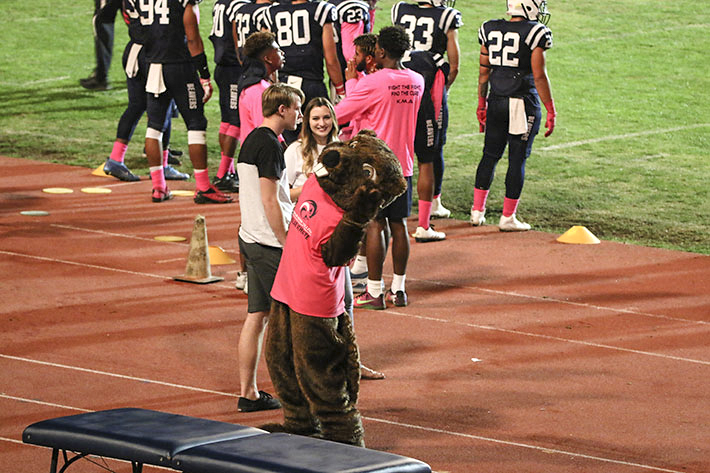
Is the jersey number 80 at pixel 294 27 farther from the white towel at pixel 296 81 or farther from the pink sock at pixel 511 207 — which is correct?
the pink sock at pixel 511 207

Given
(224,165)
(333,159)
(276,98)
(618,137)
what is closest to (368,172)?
(333,159)

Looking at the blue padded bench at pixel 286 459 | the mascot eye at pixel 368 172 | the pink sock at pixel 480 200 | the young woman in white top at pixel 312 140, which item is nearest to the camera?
the blue padded bench at pixel 286 459

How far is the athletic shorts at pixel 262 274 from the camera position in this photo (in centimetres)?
684

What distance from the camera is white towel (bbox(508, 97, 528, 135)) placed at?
37.1 feet

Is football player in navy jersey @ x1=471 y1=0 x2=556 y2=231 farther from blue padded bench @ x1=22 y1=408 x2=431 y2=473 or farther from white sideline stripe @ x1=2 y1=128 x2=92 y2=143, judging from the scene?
blue padded bench @ x1=22 y1=408 x2=431 y2=473

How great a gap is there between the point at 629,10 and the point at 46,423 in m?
22.4

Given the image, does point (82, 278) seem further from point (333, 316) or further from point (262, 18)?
point (333, 316)

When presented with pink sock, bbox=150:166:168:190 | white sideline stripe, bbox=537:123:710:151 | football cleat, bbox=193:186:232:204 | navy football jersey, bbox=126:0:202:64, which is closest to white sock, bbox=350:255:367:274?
football cleat, bbox=193:186:232:204

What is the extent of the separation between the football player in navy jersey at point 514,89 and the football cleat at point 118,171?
4250 millimetres

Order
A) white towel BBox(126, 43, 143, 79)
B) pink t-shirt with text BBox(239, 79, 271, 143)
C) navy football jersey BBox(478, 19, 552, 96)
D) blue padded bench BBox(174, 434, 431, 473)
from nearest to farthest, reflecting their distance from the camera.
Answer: blue padded bench BBox(174, 434, 431, 473), pink t-shirt with text BBox(239, 79, 271, 143), navy football jersey BBox(478, 19, 552, 96), white towel BBox(126, 43, 143, 79)

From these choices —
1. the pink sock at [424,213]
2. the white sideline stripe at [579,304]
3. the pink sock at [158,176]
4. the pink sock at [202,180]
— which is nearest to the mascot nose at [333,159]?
the white sideline stripe at [579,304]

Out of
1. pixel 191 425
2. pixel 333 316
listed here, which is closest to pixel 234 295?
pixel 333 316

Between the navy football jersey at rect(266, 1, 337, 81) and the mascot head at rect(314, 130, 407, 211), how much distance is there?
6099mm

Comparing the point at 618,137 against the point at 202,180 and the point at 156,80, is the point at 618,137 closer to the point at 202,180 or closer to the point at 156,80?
the point at 202,180
